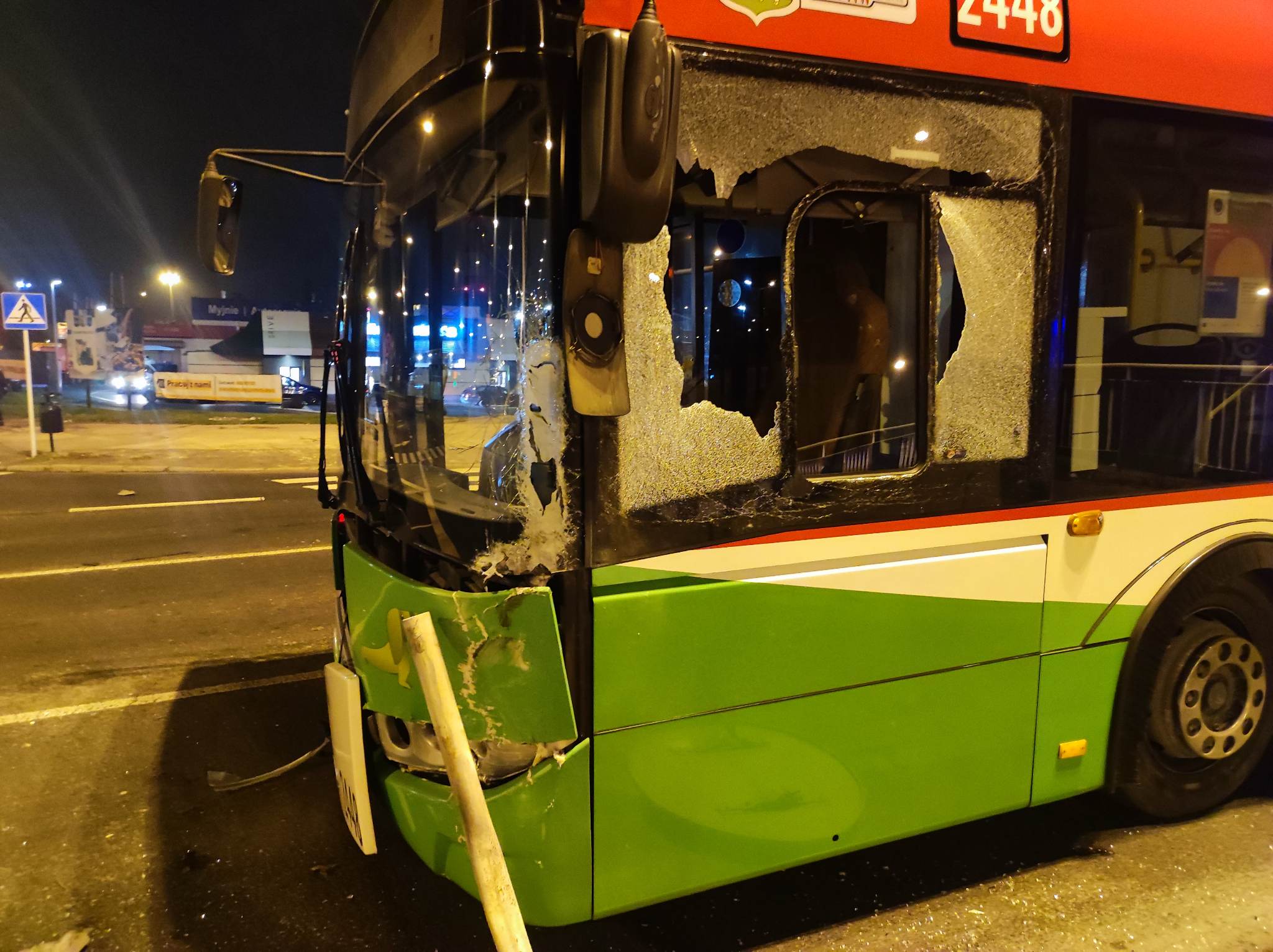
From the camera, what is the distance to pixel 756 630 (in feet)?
8.40

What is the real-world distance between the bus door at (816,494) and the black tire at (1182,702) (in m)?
0.60

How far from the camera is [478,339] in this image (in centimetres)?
248

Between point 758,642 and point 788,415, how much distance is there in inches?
27.1

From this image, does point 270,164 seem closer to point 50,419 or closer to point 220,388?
point 50,419

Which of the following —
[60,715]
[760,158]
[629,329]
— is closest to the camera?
[629,329]

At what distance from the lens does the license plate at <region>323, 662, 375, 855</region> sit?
2699mm

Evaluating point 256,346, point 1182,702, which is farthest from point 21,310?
point 256,346

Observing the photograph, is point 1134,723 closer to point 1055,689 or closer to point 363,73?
point 1055,689

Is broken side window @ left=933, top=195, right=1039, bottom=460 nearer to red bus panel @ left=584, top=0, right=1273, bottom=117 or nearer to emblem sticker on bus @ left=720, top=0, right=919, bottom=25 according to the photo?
red bus panel @ left=584, top=0, right=1273, bottom=117

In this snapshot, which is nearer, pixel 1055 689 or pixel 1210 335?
pixel 1055 689

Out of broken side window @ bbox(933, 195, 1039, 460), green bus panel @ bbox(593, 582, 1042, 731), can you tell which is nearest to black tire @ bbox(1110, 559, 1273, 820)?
green bus panel @ bbox(593, 582, 1042, 731)

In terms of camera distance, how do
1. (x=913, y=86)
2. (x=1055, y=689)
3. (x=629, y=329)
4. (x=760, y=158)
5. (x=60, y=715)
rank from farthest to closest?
(x=60, y=715)
(x=1055, y=689)
(x=913, y=86)
(x=760, y=158)
(x=629, y=329)

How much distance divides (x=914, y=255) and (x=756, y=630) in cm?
132

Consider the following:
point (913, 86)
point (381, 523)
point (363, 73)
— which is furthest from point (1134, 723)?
point (363, 73)
